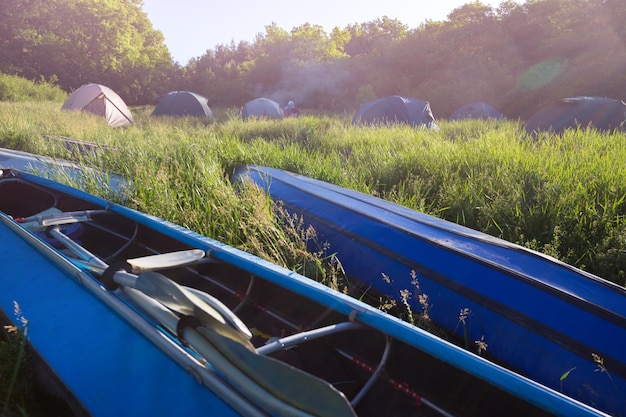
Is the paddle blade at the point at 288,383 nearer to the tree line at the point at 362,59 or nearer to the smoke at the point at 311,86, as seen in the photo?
the tree line at the point at 362,59

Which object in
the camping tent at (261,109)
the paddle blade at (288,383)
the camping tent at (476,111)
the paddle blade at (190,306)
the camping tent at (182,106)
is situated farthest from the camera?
the camping tent at (261,109)

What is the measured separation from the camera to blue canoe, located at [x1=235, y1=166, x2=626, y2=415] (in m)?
1.89

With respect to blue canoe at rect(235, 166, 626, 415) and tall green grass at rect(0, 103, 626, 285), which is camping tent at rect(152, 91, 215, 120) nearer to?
tall green grass at rect(0, 103, 626, 285)

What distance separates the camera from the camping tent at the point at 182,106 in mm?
17250

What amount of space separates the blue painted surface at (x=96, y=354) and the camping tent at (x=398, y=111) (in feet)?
37.0

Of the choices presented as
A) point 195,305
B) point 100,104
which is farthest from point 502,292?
point 100,104

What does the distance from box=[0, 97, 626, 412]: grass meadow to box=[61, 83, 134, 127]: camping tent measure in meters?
8.73

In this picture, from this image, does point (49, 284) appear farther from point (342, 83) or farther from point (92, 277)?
point (342, 83)

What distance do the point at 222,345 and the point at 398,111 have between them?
1256cm

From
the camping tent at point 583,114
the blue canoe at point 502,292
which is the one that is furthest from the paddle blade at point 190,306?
the camping tent at point 583,114

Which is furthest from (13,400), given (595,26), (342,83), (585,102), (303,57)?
(303,57)

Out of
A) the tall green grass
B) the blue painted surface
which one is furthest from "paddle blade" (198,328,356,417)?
the tall green grass

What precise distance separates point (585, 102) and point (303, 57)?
26.5m

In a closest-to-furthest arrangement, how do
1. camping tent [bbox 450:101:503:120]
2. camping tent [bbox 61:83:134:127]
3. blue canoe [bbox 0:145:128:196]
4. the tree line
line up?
1. blue canoe [bbox 0:145:128:196]
2. camping tent [bbox 61:83:134:127]
3. camping tent [bbox 450:101:503:120]
4. the tree line
